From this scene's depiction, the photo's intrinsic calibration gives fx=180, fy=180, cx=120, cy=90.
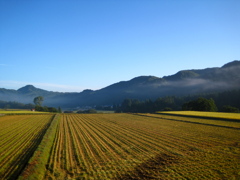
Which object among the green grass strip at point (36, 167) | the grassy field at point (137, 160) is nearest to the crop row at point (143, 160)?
the grassy field at point (137, 160)

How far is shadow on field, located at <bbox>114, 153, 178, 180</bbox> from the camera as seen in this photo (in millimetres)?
10344

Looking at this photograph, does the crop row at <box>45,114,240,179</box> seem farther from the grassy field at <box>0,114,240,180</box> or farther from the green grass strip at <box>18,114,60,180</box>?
the green grass strip at <box>18,114,60,180</box>

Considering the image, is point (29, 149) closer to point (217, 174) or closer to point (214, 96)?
point (217, 174)

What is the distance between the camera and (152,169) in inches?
453

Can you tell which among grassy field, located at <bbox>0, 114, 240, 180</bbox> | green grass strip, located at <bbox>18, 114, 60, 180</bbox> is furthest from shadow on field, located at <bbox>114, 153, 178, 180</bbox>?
green grass strip, located at <bbox>18, 114, 60, 180</bbox>

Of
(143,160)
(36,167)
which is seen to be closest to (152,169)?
(143,160)

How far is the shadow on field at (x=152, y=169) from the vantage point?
10.3 m

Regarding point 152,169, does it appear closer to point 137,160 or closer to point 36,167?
point 137,160

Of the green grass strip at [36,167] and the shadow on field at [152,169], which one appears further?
the shadow on field at [152,169]

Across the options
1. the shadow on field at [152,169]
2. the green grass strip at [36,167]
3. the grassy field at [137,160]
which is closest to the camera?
the green grass strip at [36,167]

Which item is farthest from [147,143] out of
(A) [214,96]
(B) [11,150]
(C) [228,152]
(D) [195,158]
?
(A) [214,96]

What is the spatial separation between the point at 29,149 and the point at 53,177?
21.8 ft

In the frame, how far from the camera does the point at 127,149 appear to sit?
15.8 metres

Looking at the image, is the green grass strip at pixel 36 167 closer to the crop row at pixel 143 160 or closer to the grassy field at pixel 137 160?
the grassy field at pixel 137 160
